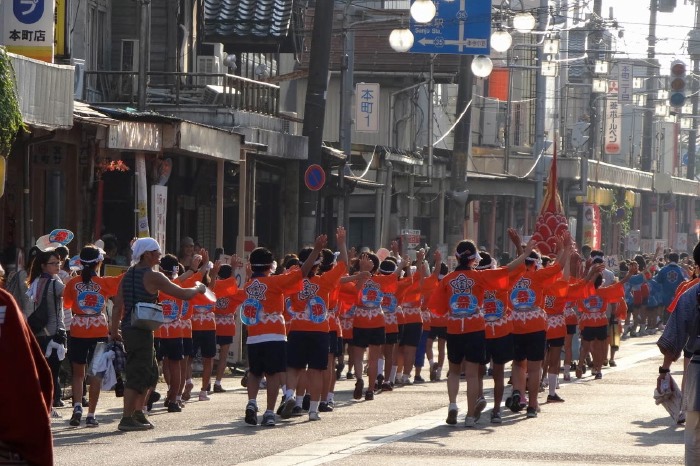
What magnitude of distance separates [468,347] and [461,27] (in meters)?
17.7

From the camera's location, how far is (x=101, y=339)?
1595 centimetres

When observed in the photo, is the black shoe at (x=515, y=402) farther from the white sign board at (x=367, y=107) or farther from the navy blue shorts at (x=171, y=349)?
the white sign board at (x=367, y=107)

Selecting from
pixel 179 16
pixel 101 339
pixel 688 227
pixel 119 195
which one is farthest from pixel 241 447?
pixel 688 227

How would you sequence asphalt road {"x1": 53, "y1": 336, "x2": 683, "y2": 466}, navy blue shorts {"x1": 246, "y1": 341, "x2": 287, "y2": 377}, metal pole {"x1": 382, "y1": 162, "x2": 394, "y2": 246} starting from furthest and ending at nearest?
metal pole {"x1": 382, "y1": 162, "x2": 394, "y2": 246} → navy blue shorts {"x1": 246, "y1": 341, "x2": 287, "y2": 377} → asphalt road {"x1": 53, "y1": 336, "x2": 683, "y2": 466}

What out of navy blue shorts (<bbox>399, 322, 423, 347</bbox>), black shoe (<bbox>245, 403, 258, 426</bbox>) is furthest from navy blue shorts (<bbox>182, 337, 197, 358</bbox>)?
navy blue shorts (<bbox>399, 322, 423, 347</bbox>)

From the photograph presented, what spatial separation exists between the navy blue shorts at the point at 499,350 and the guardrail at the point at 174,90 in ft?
34.4

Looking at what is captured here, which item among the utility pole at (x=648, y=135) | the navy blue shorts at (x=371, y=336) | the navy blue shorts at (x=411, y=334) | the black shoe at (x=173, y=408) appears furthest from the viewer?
the utility pole at (x=648, y=135)

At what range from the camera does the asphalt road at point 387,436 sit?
500 inches

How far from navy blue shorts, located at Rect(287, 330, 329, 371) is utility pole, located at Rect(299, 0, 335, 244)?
420 inches

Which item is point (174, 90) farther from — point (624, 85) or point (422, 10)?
point (624, 85)

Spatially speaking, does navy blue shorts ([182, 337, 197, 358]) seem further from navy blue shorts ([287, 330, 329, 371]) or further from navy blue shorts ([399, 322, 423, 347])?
navy blue shorts ([399, 322, 423, 347])

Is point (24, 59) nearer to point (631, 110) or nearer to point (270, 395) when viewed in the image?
point (270, 395)

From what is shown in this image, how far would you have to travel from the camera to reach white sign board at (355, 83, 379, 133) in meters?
40.9

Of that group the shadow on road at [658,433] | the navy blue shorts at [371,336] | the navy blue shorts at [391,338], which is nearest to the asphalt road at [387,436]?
the shadow on road at [658,433]
